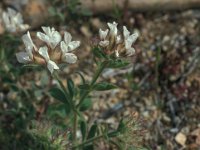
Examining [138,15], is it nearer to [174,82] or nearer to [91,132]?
[174,82]

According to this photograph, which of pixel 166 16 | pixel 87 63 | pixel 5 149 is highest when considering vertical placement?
pixel 166 16

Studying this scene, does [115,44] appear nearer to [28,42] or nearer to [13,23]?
[28,42]

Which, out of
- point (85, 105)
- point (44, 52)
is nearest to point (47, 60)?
point (44, 52)

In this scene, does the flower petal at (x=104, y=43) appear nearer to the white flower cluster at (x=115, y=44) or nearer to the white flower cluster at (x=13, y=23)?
the white flower cluster at (x=115, y=44)

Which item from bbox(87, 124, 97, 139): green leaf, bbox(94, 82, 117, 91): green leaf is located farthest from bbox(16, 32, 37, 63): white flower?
bbox(87, 124, 97, 139): green leaf

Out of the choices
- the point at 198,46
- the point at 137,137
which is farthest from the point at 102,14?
the point at 137,137

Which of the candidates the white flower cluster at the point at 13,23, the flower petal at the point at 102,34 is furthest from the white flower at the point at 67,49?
the white flower cluster at the point at 13,23

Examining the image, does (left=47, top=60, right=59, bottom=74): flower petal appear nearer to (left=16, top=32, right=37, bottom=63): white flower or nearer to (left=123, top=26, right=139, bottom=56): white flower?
(left=16, top=32, right=37, bottom=63): white flower

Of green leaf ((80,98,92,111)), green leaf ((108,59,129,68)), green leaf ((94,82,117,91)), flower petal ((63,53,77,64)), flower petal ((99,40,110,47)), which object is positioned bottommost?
green leaf ((80,98,92,111))
